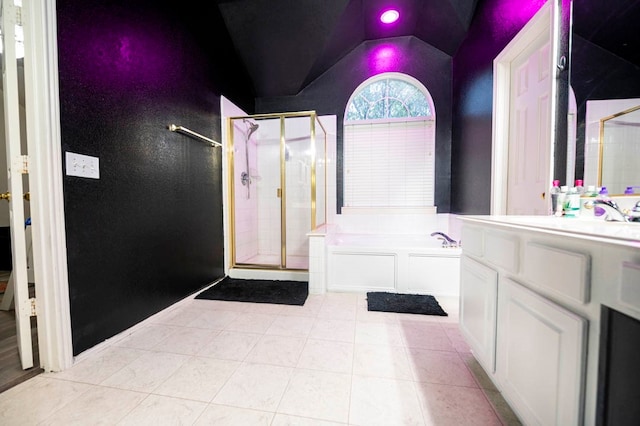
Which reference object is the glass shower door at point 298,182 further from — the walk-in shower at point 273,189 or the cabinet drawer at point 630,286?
the cabinet drawer at point 630,286

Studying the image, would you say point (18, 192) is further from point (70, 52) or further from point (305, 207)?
point (305, 207)

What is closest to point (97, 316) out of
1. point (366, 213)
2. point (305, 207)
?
point (305, 207)

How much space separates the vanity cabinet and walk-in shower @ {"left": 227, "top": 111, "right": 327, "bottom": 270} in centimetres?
203

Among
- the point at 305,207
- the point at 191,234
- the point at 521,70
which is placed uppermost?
the point at 521,70

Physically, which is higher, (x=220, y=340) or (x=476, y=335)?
(x=476, y=335)

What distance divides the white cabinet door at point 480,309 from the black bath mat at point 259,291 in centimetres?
129

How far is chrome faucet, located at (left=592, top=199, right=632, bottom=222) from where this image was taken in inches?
40.4

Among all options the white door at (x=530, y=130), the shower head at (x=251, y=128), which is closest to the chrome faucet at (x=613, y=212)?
the white door at (x=530, y=130)

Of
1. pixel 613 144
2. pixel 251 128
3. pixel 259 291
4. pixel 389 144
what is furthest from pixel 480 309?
pixel 251 128

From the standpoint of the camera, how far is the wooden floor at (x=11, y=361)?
1.20m

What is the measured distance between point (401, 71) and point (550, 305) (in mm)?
3265

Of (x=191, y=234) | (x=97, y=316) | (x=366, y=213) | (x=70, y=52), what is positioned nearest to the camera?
(x=70, y=52)

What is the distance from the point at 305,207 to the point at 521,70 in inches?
98.5

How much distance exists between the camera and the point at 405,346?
4.97 feet
